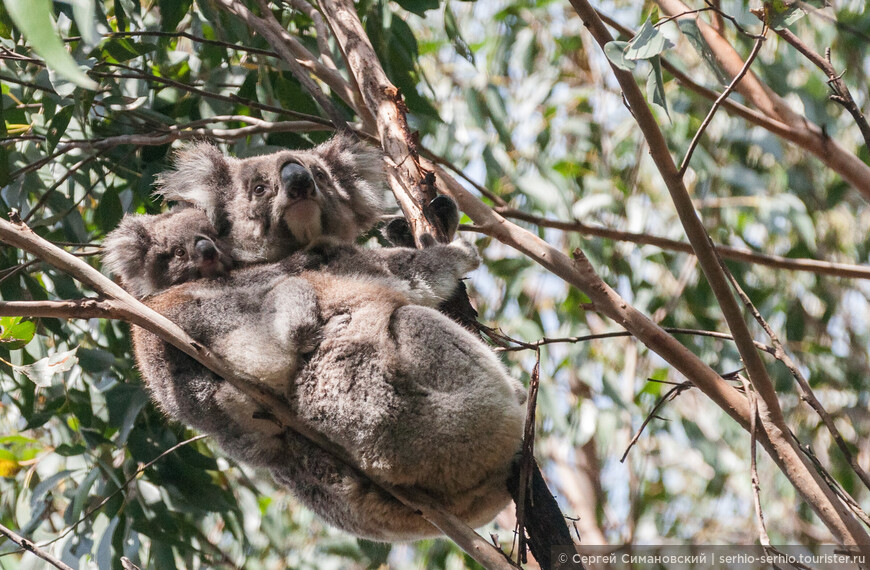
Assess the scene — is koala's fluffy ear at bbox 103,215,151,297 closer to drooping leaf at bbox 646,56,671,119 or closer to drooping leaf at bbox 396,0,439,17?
drooping leaf at bbox 396,0,439,17

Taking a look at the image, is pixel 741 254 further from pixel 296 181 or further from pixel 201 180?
pixel 201 180

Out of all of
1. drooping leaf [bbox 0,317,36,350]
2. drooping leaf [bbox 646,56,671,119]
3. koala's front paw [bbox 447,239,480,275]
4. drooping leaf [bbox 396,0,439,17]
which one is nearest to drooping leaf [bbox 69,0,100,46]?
drooping leaf [bbox 0,317,36,350]

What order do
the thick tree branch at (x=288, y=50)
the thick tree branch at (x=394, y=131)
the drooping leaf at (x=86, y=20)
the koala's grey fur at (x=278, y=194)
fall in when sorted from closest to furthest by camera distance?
the drooping leaf at (x=86, y=20)
the thick tree branch at (x=394, y=131)
the koala's grey fur at (x=278, y=194)
the thick tree branch at (x=288, y=50)

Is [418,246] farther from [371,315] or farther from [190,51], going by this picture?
[190,51]

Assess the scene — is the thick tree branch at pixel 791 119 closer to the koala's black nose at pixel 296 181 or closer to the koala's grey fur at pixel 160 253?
the koala's black nose at pixel 296 181

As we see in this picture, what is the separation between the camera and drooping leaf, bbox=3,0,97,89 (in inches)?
40.5

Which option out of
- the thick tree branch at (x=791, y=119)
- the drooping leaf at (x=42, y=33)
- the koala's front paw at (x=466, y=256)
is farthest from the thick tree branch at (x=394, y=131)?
the drooping leaf at (x=42, y=33)

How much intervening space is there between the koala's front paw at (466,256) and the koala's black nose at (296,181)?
18.6 inches

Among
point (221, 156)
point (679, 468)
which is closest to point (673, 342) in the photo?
point (221, 156)

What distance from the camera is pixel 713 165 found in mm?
4441

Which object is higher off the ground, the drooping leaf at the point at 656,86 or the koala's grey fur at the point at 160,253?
the drooping leaf at the point at 656,86

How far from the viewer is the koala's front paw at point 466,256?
7.89ft

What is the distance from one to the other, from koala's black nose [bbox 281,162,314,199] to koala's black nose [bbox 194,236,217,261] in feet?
0.90

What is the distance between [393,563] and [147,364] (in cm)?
401
